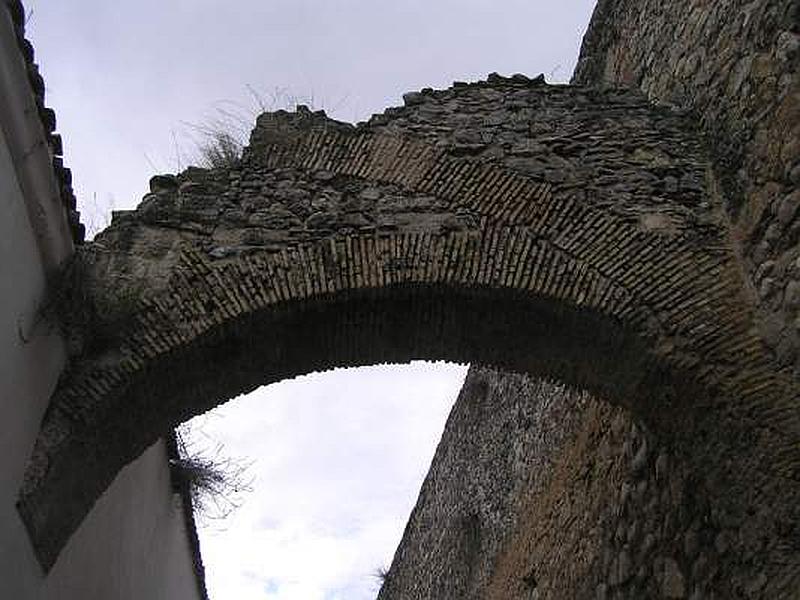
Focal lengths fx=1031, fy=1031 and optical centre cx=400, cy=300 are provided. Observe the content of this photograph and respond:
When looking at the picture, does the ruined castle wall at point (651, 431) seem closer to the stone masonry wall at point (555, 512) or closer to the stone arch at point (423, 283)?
the stone masonry wall at point (555, 512)

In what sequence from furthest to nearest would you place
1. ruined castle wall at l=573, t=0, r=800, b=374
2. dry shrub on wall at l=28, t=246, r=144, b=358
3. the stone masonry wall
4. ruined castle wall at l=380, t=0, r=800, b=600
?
1. the stone masonry wall
2. dry shrub on wall at l=28, t=246, r=144, b=358
3. ruined castle wall at l=380, t=0, r=800, b=600
4. ruined castle wall at l=573, t=0, r=800, b=374

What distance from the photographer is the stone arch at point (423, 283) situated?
415 cm

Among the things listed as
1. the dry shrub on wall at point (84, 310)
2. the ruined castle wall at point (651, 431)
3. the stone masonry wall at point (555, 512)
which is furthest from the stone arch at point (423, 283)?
the stone masonry wall at point (555, 512)

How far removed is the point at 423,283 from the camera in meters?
4.39

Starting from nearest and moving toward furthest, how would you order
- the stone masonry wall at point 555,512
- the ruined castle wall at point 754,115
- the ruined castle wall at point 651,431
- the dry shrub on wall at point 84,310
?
the ruined castle wall at point 754,115 < the ruined castle wall at point 651,431 < the dry shrub on wall at point 84,310 < the stone masonry wall at point 555,512

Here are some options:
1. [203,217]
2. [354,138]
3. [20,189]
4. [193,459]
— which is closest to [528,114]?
[354,138]

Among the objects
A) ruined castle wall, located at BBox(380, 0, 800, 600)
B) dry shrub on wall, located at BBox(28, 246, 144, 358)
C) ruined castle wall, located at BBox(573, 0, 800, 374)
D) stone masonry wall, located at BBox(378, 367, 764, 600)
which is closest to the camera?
ruined castle wall, located at BBox(573, 0, 800, 374)

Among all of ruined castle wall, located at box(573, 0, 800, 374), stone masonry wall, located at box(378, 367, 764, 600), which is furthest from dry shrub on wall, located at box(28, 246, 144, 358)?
ruined castle wall, located at box(573, 0, 800, 374)

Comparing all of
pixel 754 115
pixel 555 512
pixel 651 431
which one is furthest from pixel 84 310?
pixel 555 512

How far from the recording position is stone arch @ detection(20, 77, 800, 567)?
4152 mm

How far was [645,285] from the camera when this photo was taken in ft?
14.0

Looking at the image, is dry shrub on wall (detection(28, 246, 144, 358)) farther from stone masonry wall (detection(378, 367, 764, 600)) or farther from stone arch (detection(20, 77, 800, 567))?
stone masonry wall (detection(378, 367, 764, 600))

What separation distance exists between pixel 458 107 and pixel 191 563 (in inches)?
212

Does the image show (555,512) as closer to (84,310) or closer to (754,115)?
(754,115)
